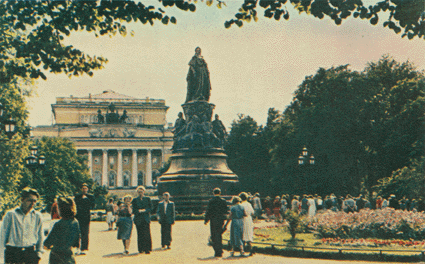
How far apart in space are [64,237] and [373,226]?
12939 mm

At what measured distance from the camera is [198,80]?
1459 inches

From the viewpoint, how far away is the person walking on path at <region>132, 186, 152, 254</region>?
16.0 m

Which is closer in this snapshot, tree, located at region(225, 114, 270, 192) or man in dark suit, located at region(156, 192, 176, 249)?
man in dark suit, located at region(156, 192, 176, 249)

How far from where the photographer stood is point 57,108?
113m

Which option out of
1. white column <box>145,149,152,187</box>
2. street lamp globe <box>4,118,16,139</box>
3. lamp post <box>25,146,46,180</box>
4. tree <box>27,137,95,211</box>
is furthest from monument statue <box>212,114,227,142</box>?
white column <box>145,149,152,187</box>

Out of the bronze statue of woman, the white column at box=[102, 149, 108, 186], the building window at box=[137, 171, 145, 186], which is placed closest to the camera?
the bronze statue of woman

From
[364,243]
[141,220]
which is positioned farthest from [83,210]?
[364,243]

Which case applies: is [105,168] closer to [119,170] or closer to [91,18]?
[119,170]

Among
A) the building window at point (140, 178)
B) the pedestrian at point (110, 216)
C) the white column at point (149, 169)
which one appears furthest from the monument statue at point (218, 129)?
the building window at point (140, 178)

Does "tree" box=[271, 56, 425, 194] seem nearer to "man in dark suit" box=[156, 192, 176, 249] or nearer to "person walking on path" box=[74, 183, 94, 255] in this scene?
"man in dark suit" box=[156, 192, 176, 249]

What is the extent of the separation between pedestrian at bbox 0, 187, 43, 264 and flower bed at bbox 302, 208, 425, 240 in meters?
12.0

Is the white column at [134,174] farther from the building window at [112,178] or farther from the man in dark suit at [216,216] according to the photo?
the man in dark suit at [216,216]

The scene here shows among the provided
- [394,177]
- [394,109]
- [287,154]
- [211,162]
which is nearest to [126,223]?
[211,162]

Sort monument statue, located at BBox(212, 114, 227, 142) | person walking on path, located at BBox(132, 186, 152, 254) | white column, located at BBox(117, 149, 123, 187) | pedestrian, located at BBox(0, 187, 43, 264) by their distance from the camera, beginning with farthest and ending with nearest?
white column, located at BBox(117, 149, 123, 187) → monument statue, located at BBox(212, 114, 227, 142) → person walking on path, located at BBox(132, 186, 152, 254) → pedestrian, located at BBox(0, 187, 43, 264)
